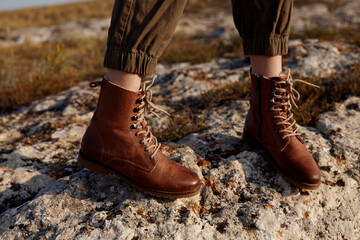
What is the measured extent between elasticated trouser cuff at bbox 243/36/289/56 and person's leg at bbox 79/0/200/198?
0.57 metres

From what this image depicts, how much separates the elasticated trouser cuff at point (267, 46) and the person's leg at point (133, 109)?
0.57m

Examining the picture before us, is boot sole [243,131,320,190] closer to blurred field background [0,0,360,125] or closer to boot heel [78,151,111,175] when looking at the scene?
blurred field background [0,0,360,125]

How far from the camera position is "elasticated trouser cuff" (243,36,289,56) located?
163 cm

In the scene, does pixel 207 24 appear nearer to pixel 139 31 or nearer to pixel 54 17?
pixel 139 31

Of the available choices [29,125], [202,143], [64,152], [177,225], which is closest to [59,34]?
[29,125]

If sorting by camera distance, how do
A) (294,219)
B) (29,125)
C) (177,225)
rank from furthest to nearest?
(29,125) < (294,219) < (177,225)

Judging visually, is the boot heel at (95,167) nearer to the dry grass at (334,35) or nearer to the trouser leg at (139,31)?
the trouser leg at (139,31)

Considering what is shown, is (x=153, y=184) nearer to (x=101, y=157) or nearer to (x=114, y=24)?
(x=101, y=157)

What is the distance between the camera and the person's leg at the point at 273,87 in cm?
160

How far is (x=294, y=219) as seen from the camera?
152 centimetres

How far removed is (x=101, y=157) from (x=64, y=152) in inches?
32.7

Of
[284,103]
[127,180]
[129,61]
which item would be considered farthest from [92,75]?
[284,103]

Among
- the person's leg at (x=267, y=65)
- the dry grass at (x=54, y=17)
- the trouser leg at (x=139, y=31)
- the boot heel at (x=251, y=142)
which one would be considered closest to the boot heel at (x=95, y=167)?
the trouser leg at (x=139, y=31)

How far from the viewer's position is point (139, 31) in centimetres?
127
